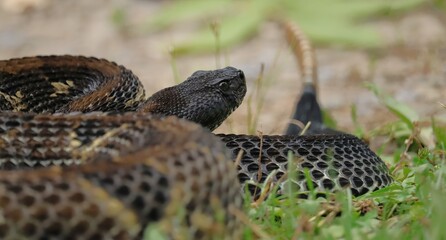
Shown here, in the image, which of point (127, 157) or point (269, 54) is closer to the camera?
point (127, 157)

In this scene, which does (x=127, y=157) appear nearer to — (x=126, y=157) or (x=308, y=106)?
(x=126, y=157)

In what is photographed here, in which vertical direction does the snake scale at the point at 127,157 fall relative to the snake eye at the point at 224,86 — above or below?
below

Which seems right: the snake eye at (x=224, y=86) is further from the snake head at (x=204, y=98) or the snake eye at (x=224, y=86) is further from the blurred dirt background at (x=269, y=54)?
the blurred dirt background at (x=269, y=54)

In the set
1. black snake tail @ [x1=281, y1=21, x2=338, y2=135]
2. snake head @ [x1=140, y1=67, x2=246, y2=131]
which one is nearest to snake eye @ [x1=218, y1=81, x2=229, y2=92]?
snake head @ [x1=140, y1=67, x2=246, y2=131]

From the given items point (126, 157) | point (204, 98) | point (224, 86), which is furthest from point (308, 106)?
point (126, 157)

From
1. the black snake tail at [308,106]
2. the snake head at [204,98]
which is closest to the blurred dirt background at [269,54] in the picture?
the black snake tail at [308,106]

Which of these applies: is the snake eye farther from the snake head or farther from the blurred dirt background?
the blurred dirt background

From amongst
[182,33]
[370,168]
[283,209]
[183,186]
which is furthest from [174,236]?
[182,33]
